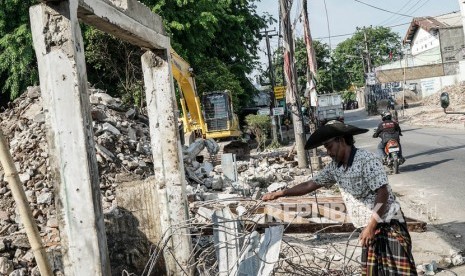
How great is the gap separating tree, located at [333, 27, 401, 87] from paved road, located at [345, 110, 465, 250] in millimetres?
57385

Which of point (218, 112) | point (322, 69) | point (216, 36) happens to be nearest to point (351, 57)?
point (322, 69)

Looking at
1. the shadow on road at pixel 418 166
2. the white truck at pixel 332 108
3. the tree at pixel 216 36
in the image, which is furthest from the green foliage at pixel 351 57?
the shadow on road at pixel 418 166

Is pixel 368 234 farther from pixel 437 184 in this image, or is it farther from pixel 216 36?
pixel 216 36

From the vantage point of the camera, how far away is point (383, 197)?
3838 millimetres

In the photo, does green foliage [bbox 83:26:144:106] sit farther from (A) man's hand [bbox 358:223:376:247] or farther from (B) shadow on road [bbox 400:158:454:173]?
(A) man's hand [bbox 358:223:376:247]

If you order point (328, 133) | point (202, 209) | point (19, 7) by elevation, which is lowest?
point (202, 209)

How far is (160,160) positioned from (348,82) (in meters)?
72.1

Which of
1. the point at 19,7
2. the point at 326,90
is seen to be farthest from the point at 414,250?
the point at 326,90

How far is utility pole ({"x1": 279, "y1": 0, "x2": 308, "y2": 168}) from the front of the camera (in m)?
16.3

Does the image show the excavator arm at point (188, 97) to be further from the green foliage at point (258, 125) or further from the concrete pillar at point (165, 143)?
the concrete pillar at point (165, 143)

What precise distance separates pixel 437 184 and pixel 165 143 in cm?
703

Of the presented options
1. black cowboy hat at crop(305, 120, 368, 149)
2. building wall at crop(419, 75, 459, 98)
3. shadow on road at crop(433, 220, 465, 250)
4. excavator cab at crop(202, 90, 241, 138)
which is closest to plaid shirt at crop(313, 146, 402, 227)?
black cowboy hat at crop(305, 120, 368, 149)

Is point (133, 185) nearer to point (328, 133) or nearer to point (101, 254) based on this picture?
point (101, 254)

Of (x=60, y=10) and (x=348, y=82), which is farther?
(x=348, y=82)
